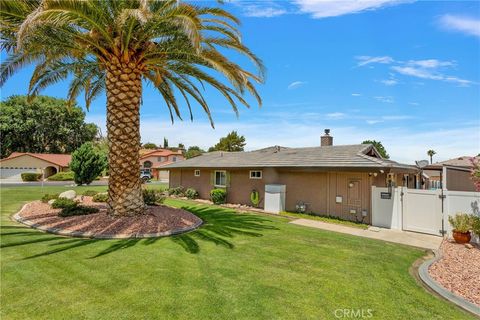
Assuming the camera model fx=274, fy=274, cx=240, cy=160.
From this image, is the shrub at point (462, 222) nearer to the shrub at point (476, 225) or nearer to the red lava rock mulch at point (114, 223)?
the shrub at point (476, 225)

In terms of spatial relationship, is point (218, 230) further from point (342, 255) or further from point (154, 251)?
point (342, 255)

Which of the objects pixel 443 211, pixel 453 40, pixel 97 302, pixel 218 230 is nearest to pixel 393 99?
pixel 453 40

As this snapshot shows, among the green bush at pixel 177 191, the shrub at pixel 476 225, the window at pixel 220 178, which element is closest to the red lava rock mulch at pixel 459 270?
the shrub at pixel 476 225

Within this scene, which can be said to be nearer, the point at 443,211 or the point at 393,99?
the point at 443,211

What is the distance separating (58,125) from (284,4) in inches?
2231

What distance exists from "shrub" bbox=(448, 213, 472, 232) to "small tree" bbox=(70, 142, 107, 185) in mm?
34283

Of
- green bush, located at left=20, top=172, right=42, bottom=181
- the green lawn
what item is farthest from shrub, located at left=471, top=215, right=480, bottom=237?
green bush, located at left=20, top=172, right=42, bottom=181

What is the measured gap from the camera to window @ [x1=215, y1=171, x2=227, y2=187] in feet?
67.7

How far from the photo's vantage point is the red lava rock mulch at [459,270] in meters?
5.88

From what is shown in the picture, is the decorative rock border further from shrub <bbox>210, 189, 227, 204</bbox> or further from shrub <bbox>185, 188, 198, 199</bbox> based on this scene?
shrub <bbox>185, 188, 198, 199</bbox>

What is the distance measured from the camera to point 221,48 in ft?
33.8

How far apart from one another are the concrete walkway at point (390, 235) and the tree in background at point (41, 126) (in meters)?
47.2

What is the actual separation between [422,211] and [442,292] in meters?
6.82

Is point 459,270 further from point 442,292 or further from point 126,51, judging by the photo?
point 126,51
